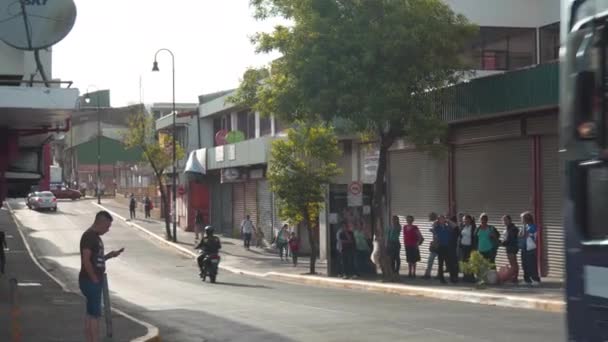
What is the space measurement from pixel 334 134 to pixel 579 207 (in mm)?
25237

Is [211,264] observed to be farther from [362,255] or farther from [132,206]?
[132,206]

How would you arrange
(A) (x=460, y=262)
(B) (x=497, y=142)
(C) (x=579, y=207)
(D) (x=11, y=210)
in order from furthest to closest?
1. (D) (x=11, y=210)
2. (B) (x=497, y=142)
3. (A) (x=460, y=262)
4. (C) (x=579, y=207)

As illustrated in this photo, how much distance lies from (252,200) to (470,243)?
26498mm

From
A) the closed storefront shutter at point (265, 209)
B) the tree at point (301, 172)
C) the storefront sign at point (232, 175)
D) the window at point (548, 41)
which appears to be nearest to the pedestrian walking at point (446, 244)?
the tree at point (301, 172)

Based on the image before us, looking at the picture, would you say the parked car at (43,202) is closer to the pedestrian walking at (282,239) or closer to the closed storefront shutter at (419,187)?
the pedestrian walking at (282,239)

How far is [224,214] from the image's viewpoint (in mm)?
56969

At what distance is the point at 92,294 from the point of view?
484 inches

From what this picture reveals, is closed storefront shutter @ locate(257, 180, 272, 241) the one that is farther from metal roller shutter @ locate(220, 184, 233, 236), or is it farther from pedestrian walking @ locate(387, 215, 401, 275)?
pedestrian walking @ locate(387, 215, 401, 275)

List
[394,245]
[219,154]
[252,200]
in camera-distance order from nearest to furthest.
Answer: [394,245], [252,200], [219,154]

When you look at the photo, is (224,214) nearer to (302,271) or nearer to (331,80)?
(302,271)

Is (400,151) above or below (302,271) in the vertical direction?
above

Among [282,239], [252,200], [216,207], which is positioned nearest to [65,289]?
[282,239]

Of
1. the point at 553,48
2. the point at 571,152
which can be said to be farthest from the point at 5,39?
the point at 553,48

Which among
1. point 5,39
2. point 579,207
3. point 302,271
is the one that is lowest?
point 302,271
